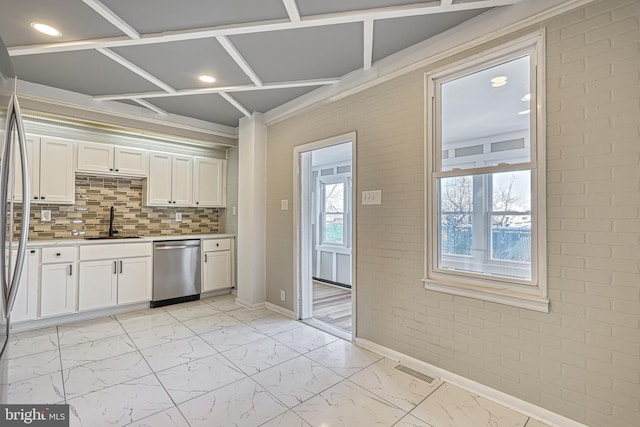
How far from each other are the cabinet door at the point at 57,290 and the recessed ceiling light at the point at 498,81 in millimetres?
4550

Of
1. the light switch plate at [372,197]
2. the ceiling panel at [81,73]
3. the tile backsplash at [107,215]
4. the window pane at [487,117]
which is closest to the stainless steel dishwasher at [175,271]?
the tile backsplash at [107,215]

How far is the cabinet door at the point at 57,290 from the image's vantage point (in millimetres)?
3260

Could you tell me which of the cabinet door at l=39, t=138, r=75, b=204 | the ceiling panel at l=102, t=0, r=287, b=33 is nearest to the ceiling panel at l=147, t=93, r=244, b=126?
the cabinet door at l=39, t=138, r=75, b=204

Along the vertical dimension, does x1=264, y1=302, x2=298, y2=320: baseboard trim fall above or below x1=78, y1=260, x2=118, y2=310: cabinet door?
Result: below

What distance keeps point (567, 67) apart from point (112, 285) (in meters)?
4.80

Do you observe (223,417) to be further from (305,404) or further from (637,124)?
(637,124)

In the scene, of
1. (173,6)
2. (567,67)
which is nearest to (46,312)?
(173,6)

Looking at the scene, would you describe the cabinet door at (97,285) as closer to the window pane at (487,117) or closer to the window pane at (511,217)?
the window pane at (487,117)

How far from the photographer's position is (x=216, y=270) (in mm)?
4633

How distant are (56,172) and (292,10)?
3.51 metres

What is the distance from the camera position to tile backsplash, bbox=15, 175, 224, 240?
12.4 ft

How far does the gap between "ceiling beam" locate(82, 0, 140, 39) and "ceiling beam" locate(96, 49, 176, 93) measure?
0.44m

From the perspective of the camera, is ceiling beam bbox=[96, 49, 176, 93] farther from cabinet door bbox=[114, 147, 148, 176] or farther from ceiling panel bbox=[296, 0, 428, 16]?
ceiling panel bbox=[296, 0, 428, 16]

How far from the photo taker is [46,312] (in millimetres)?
3277
